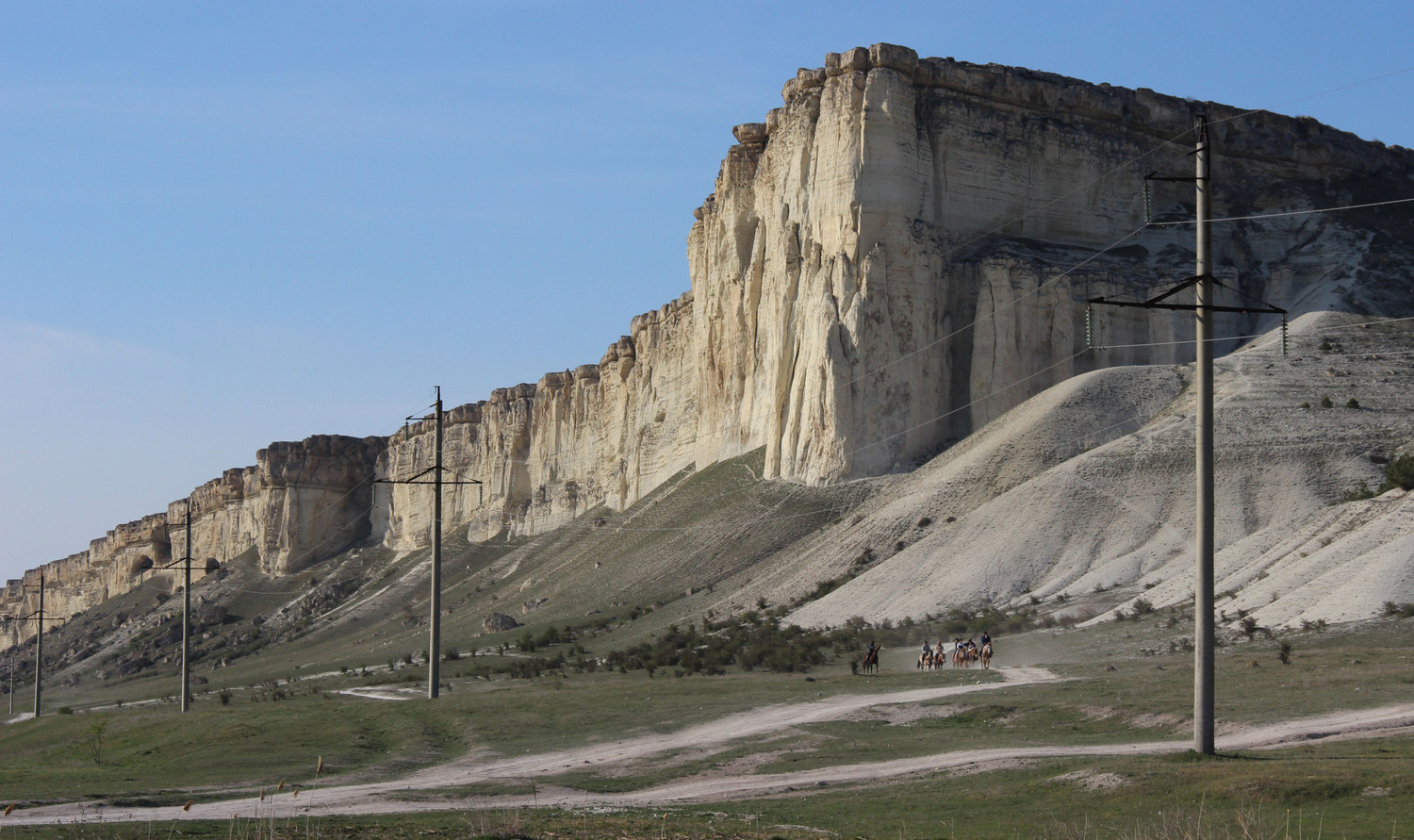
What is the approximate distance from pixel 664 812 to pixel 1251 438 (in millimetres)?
38022

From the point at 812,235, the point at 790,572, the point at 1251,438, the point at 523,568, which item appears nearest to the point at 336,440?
the point at 523,568

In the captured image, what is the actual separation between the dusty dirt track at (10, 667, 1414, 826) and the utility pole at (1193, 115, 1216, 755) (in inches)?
61.1

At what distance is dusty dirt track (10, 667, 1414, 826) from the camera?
19547 millimetres

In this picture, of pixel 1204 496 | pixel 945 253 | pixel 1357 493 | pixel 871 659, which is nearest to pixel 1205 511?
pixel 1204 496

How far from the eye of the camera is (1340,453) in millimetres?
49562

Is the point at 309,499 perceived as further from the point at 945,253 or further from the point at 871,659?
the point at 871,659

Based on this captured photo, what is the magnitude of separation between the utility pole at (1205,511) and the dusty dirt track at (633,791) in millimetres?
1553

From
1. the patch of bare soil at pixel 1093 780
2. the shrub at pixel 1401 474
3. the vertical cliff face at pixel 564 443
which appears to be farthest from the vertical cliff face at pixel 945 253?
the patch of bare soil at pixel 1093 780

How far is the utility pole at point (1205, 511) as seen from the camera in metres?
18.9

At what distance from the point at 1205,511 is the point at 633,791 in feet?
28.2

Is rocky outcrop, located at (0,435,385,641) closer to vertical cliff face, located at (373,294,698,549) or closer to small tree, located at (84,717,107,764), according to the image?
vertical cliff face, located at (373,294,698,549)

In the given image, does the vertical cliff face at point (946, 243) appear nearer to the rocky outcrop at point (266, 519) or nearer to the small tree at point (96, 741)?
the small tree at point (96, 741)

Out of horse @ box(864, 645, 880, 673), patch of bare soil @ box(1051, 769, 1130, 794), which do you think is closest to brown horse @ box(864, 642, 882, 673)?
horse @ box(864, 645, 880, 673)

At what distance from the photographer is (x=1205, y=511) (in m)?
19.1
